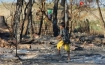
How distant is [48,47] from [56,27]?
8.98 meters

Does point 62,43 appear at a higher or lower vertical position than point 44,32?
higher

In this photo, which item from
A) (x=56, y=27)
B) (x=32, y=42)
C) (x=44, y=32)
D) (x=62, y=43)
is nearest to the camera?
(x=62, y=43)

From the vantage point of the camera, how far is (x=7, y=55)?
16281mm

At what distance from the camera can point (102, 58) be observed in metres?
16.1

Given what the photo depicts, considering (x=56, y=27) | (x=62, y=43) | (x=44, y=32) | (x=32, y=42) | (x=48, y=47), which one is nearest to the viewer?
(x=62, y=43)

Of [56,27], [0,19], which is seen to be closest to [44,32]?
[56,27]

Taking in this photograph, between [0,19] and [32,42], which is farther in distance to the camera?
[0,19]

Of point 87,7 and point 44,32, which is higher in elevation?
point 87,7

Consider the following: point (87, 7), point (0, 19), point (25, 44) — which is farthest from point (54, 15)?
point (25, 44)

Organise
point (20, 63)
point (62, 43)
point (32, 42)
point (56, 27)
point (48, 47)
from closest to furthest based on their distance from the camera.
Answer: point (20, 63), point (62, 43), point (48, 47), point (32, 42), point (56, 27)

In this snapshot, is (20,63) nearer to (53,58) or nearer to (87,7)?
(53,58)

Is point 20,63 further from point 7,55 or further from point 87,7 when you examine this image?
point 87,7

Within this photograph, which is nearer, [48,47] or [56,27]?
[48,47]

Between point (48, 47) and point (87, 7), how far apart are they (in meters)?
11.2
